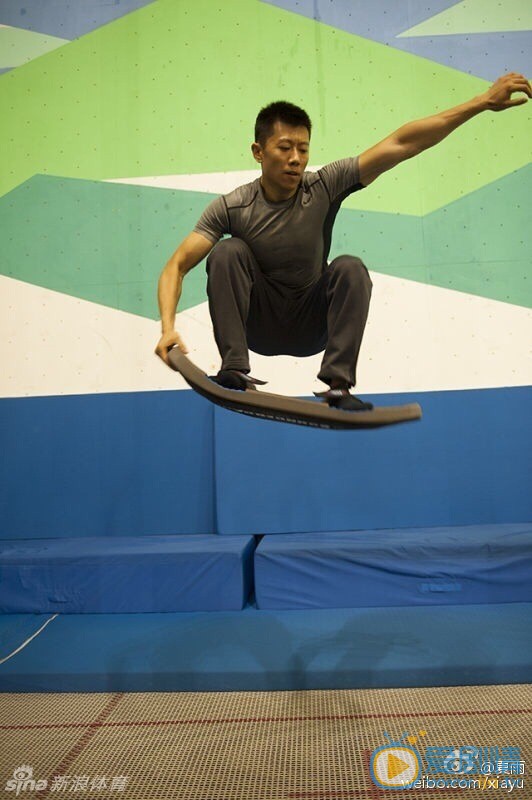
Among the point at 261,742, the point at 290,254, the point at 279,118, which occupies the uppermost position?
the point at 279,118

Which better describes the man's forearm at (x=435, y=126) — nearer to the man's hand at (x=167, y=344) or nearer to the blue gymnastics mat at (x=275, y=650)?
the man's hand at (x=167, y=344)

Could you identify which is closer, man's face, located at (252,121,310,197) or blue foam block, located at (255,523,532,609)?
man's face, located at (252,121,310,197)

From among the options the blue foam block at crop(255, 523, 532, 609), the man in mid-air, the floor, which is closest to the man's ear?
the man in mid-air

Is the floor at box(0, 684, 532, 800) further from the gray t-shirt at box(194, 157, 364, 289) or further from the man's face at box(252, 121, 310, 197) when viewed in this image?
the man's face at box(252, 121, 310, 197)

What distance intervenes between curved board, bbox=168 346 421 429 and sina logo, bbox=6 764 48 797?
1.34 meters

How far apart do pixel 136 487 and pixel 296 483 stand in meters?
1.05

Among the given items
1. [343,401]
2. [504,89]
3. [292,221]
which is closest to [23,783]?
[343,401]

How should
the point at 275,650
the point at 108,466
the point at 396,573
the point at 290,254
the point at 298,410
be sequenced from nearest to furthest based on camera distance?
the point at 298,410, the point at 290,254, the point at 275,650, the point at 396,573, the point at 108,466

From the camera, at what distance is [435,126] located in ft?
7.25

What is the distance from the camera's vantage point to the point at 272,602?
3.67m

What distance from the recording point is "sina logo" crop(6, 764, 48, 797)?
83.3 inches

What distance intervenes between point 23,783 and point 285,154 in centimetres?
221

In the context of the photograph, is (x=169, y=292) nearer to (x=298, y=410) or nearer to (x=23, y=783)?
(x=298, y=410)

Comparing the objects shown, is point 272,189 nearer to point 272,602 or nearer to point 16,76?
point 272,602
